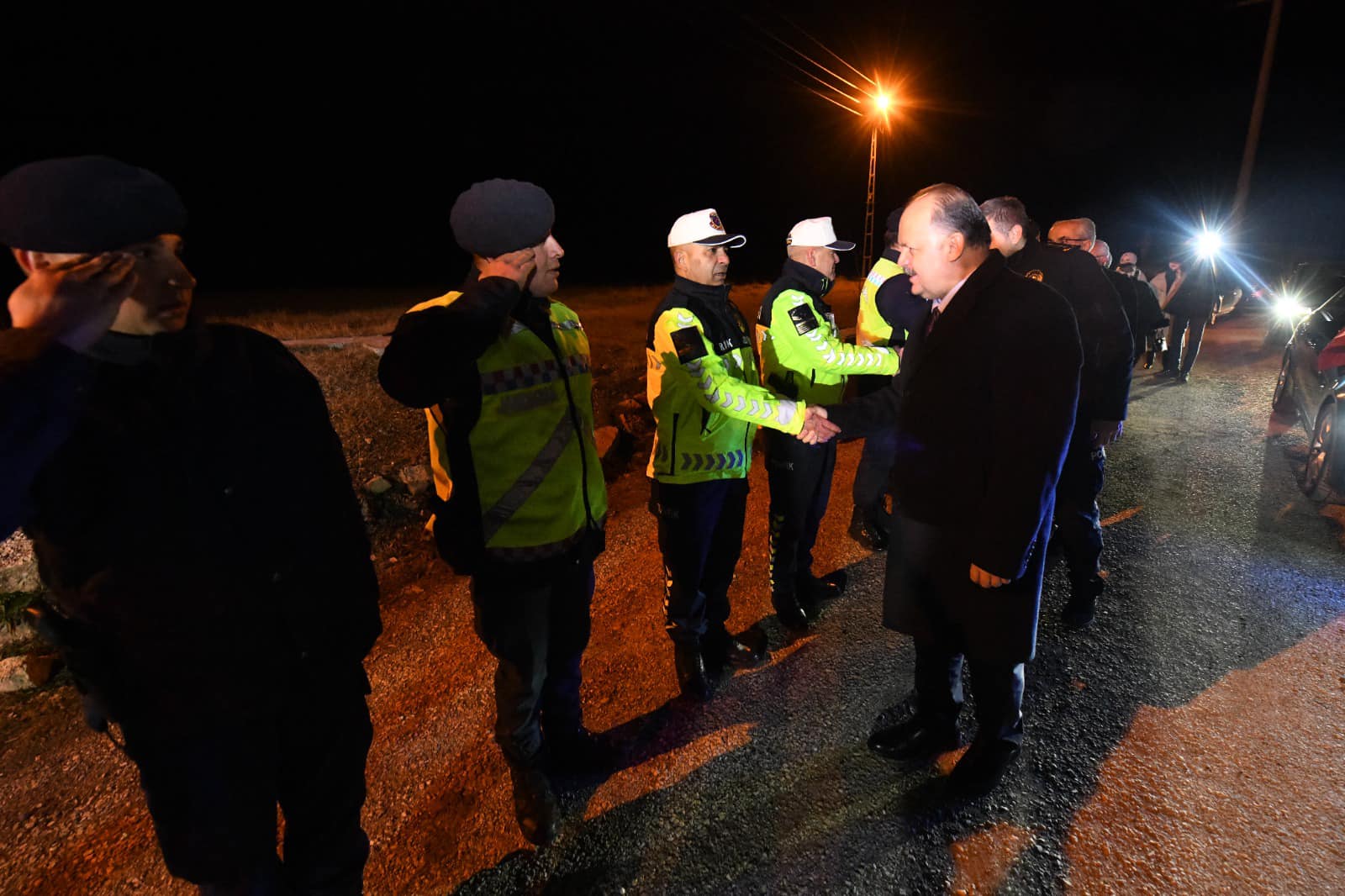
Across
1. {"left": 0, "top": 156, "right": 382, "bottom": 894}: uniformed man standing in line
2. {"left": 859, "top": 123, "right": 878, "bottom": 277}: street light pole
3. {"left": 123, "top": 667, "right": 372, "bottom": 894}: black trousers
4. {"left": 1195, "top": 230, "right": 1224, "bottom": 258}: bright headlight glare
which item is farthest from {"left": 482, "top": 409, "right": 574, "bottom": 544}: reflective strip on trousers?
{"left": 859, "top": 123, "right": 878, "bottom": 277}: street light pole

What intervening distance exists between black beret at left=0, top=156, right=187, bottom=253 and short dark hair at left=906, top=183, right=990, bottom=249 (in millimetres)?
2124

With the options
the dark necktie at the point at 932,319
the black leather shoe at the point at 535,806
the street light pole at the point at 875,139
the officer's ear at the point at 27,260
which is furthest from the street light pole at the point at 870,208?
the officer's ear at the point at 27,260

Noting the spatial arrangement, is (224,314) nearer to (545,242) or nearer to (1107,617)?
(545,242)

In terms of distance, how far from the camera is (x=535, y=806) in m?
2.45

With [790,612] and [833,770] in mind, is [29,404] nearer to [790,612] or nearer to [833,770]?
[833,770]

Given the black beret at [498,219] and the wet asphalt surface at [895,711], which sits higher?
the black beret at [498,219]

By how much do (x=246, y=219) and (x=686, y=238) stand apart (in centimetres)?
5497

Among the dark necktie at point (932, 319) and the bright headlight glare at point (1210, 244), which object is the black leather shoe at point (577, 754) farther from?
the bright headlight glare at point (1210, 244)

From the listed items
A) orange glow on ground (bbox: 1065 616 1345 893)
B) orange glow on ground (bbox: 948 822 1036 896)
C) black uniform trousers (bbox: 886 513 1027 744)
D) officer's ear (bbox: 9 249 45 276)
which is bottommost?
orange glow on ground (bbox: 948 822 1036 896)

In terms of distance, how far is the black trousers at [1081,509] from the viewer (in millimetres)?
3635

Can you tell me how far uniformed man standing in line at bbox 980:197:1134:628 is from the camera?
3.53 metres

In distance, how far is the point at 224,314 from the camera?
14.7 meters

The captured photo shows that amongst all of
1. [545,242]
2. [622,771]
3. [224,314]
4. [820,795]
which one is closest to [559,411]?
[545,242]

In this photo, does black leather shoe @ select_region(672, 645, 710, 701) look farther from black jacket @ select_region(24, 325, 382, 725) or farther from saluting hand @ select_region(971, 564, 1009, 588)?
black jacket @ select_region(24, 325, 382, 725)
